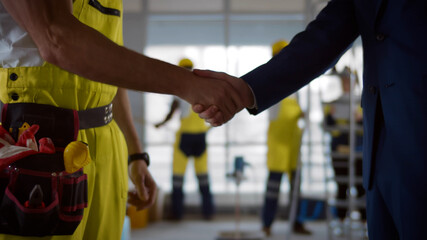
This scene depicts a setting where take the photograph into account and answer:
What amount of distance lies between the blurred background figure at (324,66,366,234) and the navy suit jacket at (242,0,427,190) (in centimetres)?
275

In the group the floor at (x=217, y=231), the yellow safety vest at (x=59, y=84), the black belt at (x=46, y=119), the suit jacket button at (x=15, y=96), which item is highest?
the yellow safety vest at (x=59, y=84)

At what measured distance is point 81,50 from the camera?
967 millimetres

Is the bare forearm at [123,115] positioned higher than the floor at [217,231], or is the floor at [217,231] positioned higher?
the bare forearm at [123,115]

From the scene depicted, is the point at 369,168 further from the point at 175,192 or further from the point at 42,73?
the point at 175,192

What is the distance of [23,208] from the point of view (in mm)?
994

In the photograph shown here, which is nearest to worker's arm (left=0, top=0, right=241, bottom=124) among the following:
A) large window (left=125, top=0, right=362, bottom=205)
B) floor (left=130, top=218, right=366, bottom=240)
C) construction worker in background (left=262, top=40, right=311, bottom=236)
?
floor (left=130, top=218, right=366, bottom=240)

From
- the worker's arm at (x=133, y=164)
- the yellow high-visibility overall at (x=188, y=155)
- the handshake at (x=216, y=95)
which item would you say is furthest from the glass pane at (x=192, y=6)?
the handshake at (x=216, y=95)

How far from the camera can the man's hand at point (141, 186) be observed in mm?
1511

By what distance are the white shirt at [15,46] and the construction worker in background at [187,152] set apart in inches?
207

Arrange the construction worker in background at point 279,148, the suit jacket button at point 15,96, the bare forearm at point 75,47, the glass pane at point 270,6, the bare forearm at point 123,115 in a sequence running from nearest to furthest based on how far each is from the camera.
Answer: the bare forearm at point 75,47, the suit jacket button at point 15,96, the bare forearm at point 123,115, the construction worker in background at point 279,148, the glass pane at point 270,6

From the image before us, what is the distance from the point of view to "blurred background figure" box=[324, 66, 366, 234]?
4.34 meters

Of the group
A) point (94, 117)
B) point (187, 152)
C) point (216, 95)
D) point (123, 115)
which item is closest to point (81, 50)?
point (94, 117)

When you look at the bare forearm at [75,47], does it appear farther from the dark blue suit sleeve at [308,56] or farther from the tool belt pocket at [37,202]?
the dark blue suit sleeve at [308,56]

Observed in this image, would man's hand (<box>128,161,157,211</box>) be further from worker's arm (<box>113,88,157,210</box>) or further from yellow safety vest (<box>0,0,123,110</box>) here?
yellow safety vest (<box>0,0,123,110</box>)
